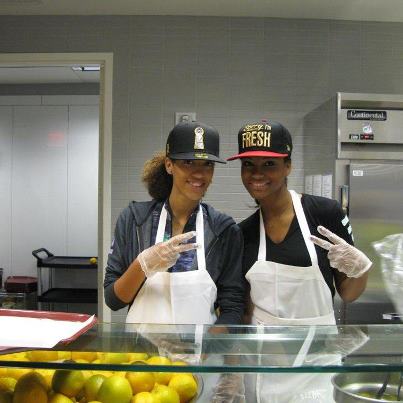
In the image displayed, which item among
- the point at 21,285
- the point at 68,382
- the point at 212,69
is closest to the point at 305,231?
the point at 68,382

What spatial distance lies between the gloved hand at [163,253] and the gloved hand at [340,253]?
1.37 ft

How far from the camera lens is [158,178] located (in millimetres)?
1522

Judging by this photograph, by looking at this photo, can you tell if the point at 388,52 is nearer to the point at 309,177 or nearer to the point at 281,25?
the point at 281,25

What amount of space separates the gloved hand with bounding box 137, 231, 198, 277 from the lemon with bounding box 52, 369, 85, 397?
19.7 inches

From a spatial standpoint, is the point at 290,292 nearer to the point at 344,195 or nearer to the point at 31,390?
the point at 31,390

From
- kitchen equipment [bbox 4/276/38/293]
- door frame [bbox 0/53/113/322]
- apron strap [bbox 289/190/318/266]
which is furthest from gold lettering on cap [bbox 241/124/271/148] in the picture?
kitchen equipment [bbox 4/276/38/293]

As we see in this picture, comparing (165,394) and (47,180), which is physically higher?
(47,180)

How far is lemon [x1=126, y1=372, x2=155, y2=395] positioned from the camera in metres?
0.80

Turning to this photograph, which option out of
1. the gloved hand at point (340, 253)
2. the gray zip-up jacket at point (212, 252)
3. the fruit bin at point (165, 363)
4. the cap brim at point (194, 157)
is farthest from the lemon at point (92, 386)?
the gloved hand at point (340, 253)

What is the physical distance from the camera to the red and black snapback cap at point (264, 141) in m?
1.39

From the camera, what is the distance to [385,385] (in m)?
0.84

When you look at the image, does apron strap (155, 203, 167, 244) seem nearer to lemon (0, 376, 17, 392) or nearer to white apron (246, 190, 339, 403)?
white apron (246, 190, 339, 403)

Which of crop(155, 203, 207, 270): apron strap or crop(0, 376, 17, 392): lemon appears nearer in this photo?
crop(0, 376, 17, 392): lemon

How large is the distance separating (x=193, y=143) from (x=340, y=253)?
59cm
